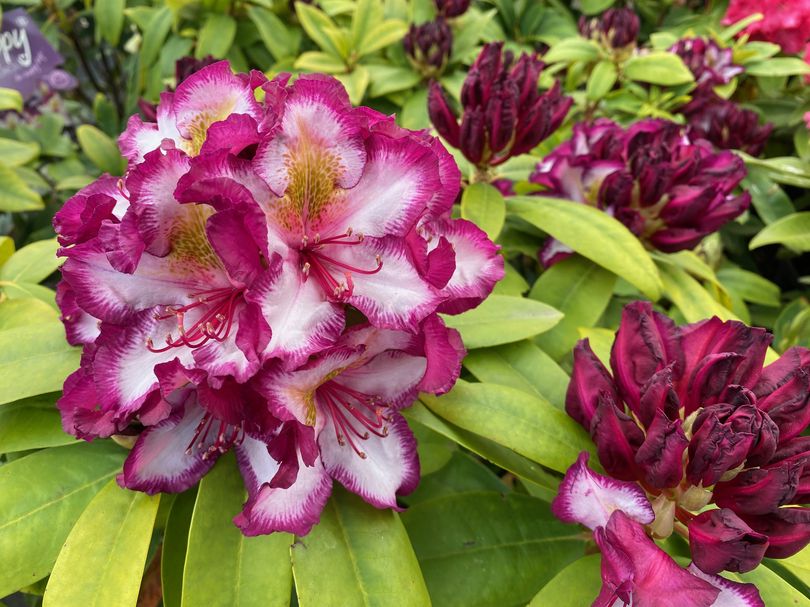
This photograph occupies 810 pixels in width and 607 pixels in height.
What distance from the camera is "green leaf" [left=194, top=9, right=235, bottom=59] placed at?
1497 millimetres

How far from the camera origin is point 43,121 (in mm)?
1598

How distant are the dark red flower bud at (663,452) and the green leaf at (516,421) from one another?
0.28ft

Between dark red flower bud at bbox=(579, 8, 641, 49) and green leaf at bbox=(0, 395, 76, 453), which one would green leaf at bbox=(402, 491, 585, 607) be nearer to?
green leaf at bbox=(0, 395, 76, 453)

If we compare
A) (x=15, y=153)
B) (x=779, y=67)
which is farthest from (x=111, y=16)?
(x=779, y=67)

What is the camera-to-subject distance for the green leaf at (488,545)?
67 centimetres

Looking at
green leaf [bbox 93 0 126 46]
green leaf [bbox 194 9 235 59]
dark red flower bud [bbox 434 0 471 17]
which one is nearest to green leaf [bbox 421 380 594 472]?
green leaf [bbox 194 9 235 59]

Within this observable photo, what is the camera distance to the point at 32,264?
0.90 metres

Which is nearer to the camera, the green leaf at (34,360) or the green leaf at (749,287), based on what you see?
the green leaf at (34,360)

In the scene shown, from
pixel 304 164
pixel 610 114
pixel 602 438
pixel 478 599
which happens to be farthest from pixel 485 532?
pixel 610 114

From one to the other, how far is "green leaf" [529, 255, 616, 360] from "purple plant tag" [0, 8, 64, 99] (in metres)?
1.27

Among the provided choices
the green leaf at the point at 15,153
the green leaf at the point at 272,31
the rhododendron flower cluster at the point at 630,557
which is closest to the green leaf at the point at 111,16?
the green leaf at the point at 272,31

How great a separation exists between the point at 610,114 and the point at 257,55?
36.3 inches

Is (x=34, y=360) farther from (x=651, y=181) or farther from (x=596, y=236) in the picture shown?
(x=651, y=181)

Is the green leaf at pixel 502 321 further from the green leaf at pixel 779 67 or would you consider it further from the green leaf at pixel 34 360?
the green leaf at pixel 779 67
